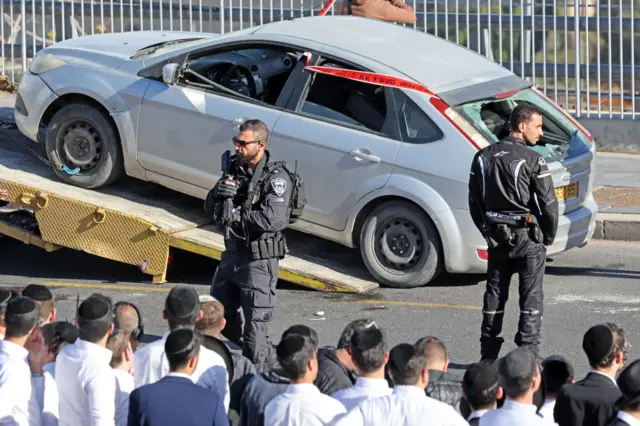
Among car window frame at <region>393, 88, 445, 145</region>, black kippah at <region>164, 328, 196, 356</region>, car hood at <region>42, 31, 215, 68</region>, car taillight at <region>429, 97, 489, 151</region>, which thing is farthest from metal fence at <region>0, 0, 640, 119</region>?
black kippah at <region>164, 328, 196, 356</region>

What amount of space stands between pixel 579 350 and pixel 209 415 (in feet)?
12.6

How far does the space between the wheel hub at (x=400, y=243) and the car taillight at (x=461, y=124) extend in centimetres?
77

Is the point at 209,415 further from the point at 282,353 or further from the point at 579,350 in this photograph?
the point at 579,350

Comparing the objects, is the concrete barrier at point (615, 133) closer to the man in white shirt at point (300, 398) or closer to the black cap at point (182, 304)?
the black cap at point (182, 304)

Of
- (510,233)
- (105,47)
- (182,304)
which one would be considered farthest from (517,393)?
(105,47)

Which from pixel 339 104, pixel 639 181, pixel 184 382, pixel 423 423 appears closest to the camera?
pixel 423 423

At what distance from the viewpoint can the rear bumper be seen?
8.99 meters

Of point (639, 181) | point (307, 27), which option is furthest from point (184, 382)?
point (639, 181)

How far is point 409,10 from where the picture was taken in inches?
470

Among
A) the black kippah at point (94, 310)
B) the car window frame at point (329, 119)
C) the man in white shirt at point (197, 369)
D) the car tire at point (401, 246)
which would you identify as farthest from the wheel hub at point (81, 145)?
the man in white shirt at point (197, 369)

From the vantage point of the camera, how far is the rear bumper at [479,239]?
8.99 meters

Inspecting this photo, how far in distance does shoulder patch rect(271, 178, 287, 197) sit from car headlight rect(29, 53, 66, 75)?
3.40 meters

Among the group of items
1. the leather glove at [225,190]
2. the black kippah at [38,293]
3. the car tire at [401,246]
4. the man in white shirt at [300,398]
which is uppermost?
the leather glove at [225,190]

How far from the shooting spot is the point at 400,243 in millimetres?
9250
